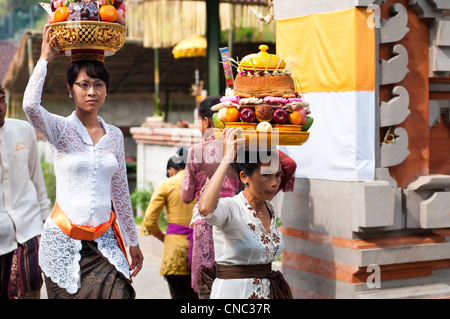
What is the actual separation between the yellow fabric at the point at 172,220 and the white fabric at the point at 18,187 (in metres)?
0.97

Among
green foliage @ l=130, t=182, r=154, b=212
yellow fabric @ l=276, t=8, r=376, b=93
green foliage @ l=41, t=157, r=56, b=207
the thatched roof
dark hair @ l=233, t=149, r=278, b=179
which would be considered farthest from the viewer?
the thatched roof

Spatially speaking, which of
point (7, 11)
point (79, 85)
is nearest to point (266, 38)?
point (79, 85)

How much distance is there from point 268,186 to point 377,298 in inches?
83.2

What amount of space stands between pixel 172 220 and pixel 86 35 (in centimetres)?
229

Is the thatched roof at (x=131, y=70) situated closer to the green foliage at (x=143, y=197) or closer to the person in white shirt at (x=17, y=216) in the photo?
the green foliage at (x=143, y=197)

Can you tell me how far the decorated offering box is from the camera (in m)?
3.88

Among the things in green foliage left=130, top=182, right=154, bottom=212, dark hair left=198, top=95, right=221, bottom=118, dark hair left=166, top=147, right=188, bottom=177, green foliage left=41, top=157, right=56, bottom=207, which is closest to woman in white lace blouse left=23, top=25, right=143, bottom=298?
dark hair left=198, top=95, right=221, bottom=118

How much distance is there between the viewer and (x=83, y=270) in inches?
160

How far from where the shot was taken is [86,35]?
13.0 feet

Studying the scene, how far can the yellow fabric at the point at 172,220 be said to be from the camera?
18.9 ft

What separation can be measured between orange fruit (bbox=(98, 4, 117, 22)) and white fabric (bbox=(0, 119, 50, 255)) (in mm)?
1449

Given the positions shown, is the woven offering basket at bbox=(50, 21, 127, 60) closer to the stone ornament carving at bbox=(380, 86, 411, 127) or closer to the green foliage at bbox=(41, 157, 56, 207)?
the stone ornament carving at bbox=(380, 86, 411, 127)

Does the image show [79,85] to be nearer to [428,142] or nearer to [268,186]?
[268,186]

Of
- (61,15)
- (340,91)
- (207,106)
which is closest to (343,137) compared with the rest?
(340,91)
